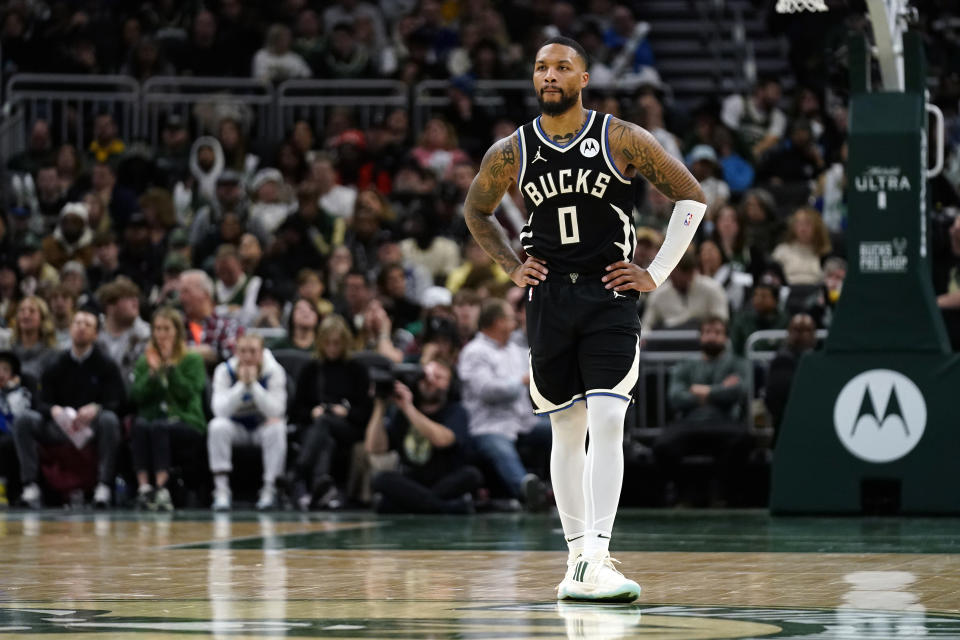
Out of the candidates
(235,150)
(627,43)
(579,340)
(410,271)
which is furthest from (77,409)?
(627,43)

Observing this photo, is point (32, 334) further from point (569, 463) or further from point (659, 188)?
point (659, 188)

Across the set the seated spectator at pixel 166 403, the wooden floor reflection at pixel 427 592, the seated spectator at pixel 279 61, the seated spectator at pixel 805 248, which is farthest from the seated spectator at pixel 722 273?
the seated spectator at pixel 279 61

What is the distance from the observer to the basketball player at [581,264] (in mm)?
7156

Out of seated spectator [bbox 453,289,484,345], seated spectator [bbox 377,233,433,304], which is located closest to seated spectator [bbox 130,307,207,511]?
seated spectator [bbox 453,289,484,345]

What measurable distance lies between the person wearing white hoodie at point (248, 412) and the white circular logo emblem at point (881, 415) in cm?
496

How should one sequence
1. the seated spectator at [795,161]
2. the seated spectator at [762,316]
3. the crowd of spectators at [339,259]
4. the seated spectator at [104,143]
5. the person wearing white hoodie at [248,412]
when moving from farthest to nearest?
1. the seated spectator at [104,143]
2. the seated spectator at [795,161]
3. the seated spectator at [762,316]
4. the person wearing white hoodie at [248,412]
5. the crowd of spectators at [339,259]

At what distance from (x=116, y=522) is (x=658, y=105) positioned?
8.70 metres

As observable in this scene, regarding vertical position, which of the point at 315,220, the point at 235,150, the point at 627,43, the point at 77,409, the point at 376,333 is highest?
the point at 627,43

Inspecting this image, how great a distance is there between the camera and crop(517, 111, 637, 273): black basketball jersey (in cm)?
721

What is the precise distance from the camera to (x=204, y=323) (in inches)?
628

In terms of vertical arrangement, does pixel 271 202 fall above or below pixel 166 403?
above

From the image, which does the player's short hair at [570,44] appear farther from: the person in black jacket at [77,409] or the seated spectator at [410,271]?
the seated spectator at [410,271]

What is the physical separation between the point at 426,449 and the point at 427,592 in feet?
21.7

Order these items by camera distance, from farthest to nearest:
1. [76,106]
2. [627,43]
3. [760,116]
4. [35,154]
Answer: [627,43] < [76,106] < [760,116] < [35,154]
